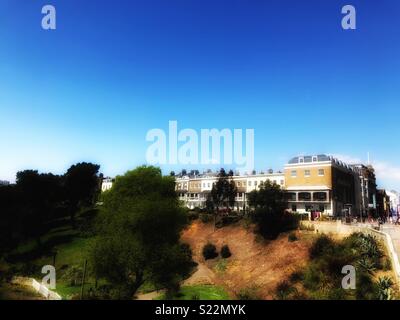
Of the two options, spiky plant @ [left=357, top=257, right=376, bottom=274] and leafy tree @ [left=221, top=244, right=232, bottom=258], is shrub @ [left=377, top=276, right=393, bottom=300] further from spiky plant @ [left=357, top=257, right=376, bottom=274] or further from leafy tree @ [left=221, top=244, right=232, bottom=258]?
leafy tree @ [left=221, top=244, right=232, bottom=258]

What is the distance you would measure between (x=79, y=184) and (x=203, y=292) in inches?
1871

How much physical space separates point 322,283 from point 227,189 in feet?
133

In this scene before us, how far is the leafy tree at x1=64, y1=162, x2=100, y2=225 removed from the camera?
248ft

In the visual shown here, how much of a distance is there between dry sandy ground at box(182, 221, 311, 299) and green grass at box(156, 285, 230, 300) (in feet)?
4.84

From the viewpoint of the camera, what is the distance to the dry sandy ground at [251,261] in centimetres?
4141

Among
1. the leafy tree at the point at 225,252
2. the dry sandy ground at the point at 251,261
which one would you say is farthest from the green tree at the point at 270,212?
the leafy tree at the point at 225,252

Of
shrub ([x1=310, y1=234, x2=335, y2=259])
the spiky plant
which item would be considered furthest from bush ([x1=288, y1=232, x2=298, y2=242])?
the spiky plant

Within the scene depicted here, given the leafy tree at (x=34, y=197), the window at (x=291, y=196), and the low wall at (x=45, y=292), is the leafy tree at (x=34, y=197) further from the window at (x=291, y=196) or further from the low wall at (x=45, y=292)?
the window at (x=291, y=196)

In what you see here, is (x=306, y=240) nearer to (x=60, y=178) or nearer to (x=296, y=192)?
(x=296, y=192)

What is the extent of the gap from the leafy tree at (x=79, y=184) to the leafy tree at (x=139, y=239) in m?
38.9
